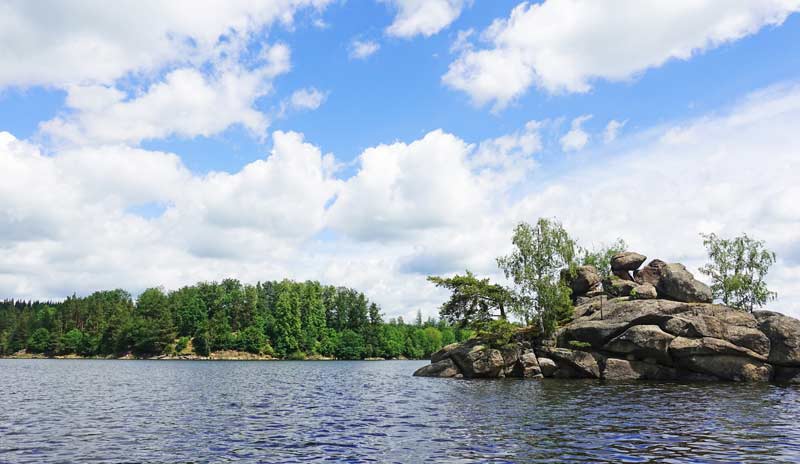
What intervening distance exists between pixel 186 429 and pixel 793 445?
100 ft

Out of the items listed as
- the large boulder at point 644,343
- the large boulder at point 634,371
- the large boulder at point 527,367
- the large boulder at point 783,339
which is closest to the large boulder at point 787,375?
the large boulder at point 783,339

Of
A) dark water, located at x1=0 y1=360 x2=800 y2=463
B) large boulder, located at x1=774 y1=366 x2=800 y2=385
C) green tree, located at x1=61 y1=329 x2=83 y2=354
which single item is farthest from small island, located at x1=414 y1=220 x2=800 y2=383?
green tree, located at x1=61 y1=329 x2=83 y2=354

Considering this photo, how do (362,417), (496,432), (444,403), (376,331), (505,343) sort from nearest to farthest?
(496,432) < (362,417) < (444,403) < (505,343) < (376,331)

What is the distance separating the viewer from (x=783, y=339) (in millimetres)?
60250

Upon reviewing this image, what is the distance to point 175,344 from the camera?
581ft

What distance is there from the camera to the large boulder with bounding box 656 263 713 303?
233 feet

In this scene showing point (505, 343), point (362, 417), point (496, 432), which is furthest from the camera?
point (505, 343)

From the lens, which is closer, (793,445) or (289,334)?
(793,445)

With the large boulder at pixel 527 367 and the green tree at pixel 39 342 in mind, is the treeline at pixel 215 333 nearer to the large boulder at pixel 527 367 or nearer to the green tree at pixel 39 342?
the green tree at pixel 39 342

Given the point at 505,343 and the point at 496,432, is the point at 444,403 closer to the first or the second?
the point at 496,432

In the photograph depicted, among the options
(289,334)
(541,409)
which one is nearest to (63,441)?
(541,409)

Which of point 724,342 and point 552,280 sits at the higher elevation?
point 552,280

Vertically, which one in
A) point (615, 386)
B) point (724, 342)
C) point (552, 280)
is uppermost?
point (552, 280)

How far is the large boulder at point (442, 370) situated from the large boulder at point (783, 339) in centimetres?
3743
